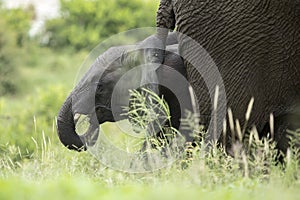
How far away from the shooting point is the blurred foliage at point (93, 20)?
25.6 metres

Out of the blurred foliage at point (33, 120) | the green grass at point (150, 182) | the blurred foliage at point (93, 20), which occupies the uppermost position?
the blurred foliage at point (93, 20)

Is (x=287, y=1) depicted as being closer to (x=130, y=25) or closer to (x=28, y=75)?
(x=28, y=75)

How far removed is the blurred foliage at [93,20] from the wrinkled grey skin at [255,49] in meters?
19.7

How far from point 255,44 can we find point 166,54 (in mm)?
1027

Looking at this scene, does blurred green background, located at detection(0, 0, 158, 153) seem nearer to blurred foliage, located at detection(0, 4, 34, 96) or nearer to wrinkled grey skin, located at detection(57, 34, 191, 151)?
blurred foliage, located at detection(0, 4, 34, 96)

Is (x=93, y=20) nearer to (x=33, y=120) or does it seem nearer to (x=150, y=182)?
(x=33, y=120)

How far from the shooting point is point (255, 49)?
5.14 meters

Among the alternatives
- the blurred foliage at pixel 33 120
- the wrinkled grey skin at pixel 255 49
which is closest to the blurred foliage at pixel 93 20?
the blurred foliage at pixel 33 120

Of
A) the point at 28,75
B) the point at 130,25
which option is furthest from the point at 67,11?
the point at 28,75

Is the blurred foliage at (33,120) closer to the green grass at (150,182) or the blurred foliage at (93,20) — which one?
the green grass at (150,182)

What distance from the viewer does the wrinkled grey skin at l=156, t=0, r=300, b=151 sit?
505 cm

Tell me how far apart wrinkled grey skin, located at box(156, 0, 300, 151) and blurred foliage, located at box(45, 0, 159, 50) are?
19.7 meters

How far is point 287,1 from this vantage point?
4.93 metres

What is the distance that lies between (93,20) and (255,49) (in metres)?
21.2
